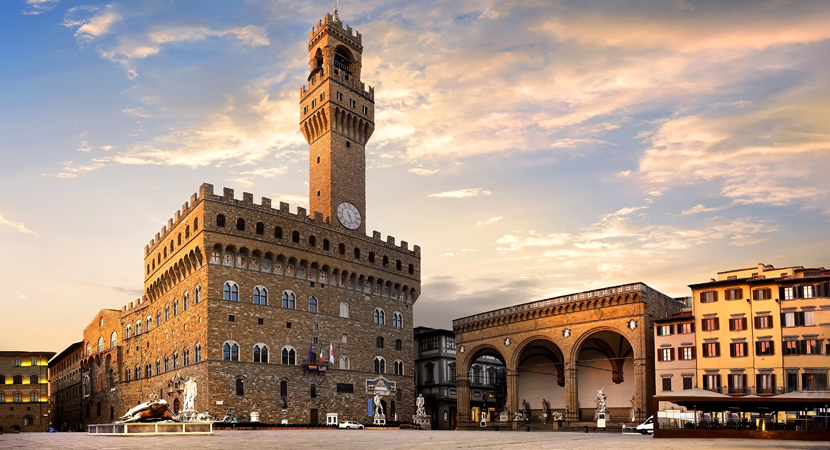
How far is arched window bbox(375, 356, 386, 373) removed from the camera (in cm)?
6412

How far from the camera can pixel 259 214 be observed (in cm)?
5697

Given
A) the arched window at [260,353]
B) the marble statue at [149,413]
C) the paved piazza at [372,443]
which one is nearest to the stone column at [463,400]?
the arched window at [260,353]

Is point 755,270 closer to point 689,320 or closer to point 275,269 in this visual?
point 689,320

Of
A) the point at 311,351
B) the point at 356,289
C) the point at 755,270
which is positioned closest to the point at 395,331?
the point at 356,289

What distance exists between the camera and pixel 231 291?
54312mm

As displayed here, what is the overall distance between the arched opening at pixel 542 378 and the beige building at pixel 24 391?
67032 millimetres

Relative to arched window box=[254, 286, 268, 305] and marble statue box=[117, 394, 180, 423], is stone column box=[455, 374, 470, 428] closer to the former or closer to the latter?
A: arched window box=[254, 286, 268, 305]

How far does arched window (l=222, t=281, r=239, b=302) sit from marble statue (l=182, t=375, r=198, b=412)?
6250 mm

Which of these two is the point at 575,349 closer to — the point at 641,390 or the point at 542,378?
the point at 641,390

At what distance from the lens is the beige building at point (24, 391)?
96312 millimetres

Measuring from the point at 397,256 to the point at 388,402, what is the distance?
1354 cm

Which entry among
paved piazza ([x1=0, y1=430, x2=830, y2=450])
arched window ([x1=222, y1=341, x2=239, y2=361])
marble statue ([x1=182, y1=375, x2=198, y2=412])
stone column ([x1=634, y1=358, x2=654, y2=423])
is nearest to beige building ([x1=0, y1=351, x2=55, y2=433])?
marble statue ([x1=182, y1=375, x2=198, y2=412])

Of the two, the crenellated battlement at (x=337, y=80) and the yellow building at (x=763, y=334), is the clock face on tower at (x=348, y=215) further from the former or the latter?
the yellow building at (x=763, y=334)

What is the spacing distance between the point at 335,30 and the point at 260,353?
3206cm
